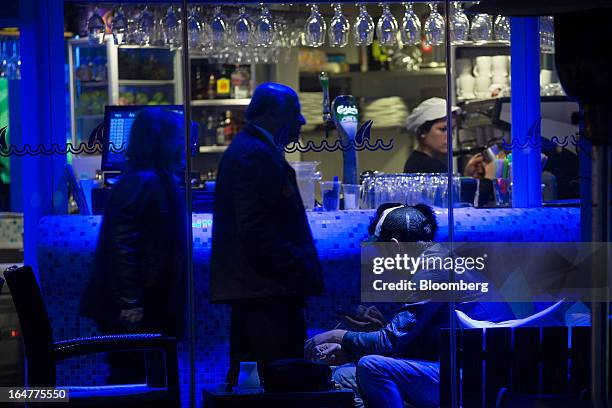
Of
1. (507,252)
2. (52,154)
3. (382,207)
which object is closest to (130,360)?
(52,154)

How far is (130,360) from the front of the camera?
202 inches

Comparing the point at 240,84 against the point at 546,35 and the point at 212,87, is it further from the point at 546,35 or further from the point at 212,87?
the point at 546,35

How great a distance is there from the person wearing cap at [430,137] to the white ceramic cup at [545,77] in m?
0.40

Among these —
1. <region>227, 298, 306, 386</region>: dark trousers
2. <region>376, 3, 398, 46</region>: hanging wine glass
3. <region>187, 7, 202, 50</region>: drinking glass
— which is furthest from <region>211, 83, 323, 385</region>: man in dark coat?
<region>376, 3, 398, 46</region>: hanging wine glass

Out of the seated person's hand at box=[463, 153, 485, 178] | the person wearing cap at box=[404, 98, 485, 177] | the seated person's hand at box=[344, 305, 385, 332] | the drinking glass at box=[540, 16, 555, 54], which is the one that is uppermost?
the drinking glass at box=[540, 16, 555, 54]

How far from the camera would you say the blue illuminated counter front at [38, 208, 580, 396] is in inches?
199

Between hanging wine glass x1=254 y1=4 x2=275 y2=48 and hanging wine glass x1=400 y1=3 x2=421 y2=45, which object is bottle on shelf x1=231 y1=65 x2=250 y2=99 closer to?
hanging wine glass x1=254 y1=4 x2=275 y2=48

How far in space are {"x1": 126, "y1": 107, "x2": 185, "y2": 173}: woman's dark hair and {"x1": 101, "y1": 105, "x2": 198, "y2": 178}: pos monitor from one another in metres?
0.04

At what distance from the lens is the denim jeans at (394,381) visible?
16.5 feet

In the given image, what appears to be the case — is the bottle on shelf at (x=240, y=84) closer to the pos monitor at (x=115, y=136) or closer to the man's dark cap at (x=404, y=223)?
the pos monitor at (x=115, y=136)

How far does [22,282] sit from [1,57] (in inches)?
44.7

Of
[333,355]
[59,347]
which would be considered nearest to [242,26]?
[333,355]

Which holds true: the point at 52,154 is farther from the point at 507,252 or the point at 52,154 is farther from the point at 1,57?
the point at 507,252

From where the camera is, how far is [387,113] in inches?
200
